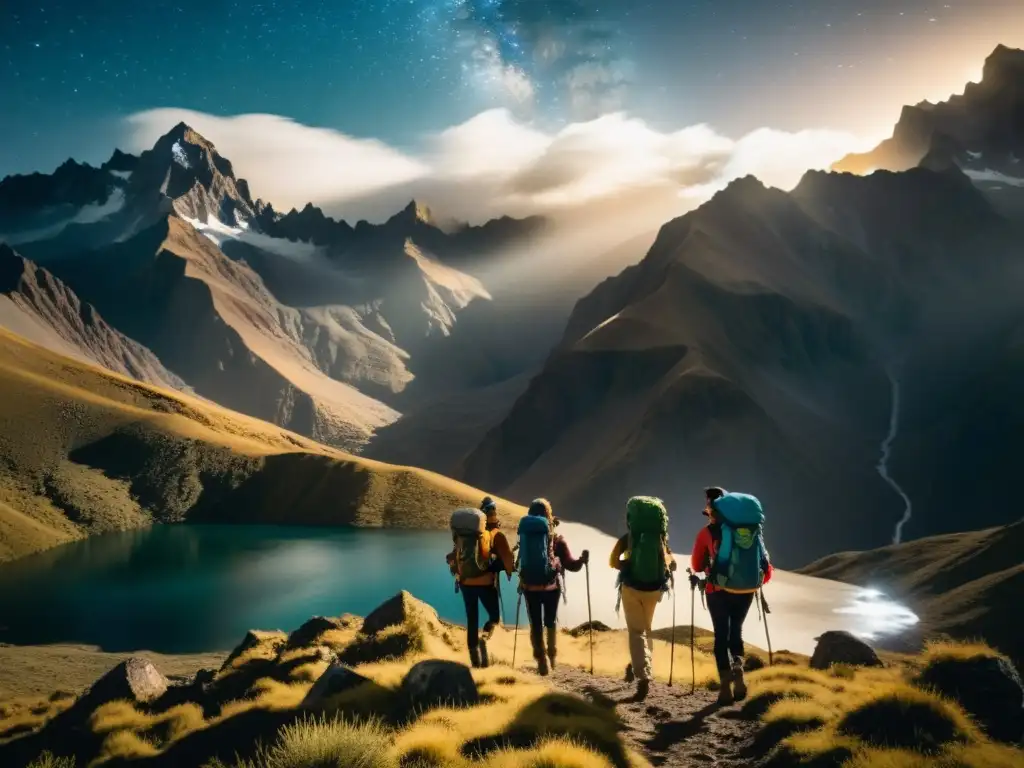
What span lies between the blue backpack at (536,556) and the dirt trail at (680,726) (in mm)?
2599

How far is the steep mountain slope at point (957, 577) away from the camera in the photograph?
6931cm

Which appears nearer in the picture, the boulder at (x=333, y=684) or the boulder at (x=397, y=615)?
the boulder at (x=333, y=684)

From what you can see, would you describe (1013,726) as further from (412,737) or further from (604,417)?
(604,417)

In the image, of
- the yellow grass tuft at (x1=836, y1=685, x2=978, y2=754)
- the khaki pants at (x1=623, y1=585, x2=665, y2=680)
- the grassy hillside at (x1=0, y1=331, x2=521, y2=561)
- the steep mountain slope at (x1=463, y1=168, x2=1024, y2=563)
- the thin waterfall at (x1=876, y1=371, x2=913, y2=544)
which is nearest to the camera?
the yellow grass tuft at (x1=836, y1=685, x2=978, y2=754)

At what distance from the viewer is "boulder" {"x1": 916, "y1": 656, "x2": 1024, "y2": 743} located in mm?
11484

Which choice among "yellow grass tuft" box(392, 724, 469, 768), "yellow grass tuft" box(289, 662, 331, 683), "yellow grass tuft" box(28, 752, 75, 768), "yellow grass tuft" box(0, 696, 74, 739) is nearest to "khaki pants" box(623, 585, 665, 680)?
"yellow grass tuft" box(392, 724, 469, 768)

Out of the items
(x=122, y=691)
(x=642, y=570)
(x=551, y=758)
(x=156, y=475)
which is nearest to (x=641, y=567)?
(x=642, y=570)

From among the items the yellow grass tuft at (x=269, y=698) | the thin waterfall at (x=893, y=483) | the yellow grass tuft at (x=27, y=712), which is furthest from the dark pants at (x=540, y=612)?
the thin waterfall at (x=893, y=483)

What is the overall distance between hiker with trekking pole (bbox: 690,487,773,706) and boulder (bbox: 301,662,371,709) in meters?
7.05

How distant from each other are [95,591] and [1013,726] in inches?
3254

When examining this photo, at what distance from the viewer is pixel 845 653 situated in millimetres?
20297

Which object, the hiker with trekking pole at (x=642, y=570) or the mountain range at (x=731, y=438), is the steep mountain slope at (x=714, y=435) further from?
the hiker with trekking pole at (x=642, y=570)

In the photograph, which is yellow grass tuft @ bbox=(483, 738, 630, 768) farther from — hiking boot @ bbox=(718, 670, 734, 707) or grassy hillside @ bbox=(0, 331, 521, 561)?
grassy hillside @ bbox=(0, 331, 521, 561)

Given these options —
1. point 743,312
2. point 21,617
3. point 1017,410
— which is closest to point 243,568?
point 21,617
